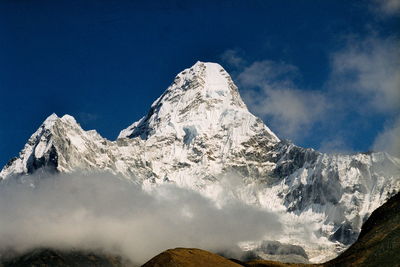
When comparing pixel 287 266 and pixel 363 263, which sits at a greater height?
pixel 287 266

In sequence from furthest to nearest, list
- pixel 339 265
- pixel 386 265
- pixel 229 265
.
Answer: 1. pixel 229 265
2. pixel 339 265
3. pixel 386 265

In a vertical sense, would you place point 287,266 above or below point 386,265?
above

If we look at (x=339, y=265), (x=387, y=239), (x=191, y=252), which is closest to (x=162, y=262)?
(x=191, y=252)

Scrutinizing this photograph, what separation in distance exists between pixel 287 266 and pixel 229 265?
69.6 ft

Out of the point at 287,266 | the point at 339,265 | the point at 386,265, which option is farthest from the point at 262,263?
the point at 386,265

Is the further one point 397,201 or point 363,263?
point 397,201

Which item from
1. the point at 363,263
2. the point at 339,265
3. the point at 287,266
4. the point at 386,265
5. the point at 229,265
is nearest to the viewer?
the point at 386,265

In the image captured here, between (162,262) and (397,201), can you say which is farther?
(397,201)

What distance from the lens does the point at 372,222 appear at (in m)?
134

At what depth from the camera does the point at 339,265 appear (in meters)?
119

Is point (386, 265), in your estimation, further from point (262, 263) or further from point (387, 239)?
point (262, 263)

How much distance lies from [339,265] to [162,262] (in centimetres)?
3154

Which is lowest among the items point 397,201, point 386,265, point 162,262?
point 386,265

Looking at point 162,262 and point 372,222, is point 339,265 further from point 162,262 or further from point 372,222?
point 162,262
